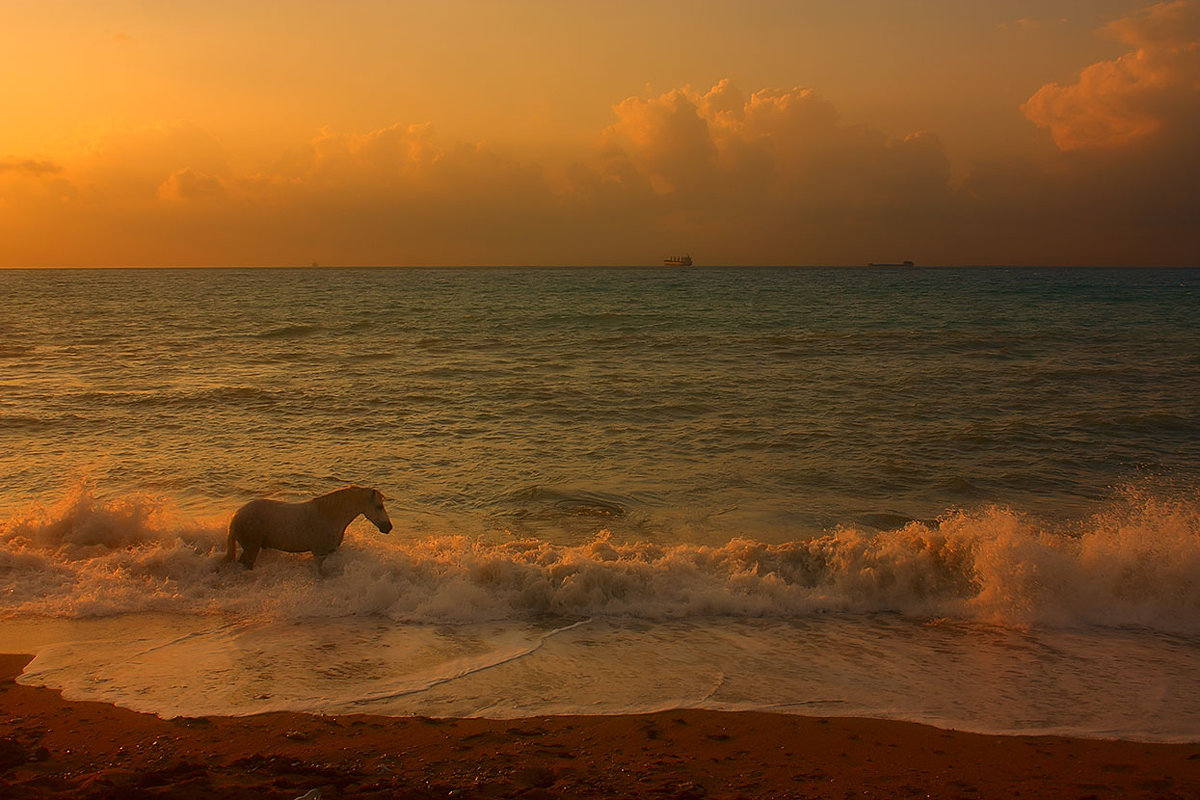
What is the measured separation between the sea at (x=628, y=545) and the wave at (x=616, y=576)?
28 millimetres

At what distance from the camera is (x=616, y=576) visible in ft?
23.9

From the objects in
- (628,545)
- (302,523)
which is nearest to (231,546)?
(302,523)

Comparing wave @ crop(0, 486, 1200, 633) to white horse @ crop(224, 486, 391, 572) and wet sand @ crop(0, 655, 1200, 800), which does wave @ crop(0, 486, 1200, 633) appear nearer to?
white horse @ crop(224, 486, 391, 572)

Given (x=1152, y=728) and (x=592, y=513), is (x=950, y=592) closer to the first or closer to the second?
(x=1152, y=728)

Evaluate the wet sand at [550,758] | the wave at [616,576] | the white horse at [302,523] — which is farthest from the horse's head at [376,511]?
the wet sand at [550,758]

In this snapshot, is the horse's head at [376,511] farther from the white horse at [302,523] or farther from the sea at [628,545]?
the sea at [628,545]

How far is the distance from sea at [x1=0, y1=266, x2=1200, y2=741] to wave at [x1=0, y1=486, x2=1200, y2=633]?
3 cm

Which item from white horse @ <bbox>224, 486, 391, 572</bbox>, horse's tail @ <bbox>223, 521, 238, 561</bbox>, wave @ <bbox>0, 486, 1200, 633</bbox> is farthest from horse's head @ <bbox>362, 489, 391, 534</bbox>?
horse's tail @ <bbox>223, 521, 238, 561</bbox>

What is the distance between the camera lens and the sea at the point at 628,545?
18.3ft

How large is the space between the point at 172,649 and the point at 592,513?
15.9 ft

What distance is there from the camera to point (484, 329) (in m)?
33.2

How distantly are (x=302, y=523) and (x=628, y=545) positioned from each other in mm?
3209

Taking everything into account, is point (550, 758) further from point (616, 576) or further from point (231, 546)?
point (231, 546)

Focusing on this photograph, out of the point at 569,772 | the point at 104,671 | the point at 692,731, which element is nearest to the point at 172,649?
the point at 104,671
